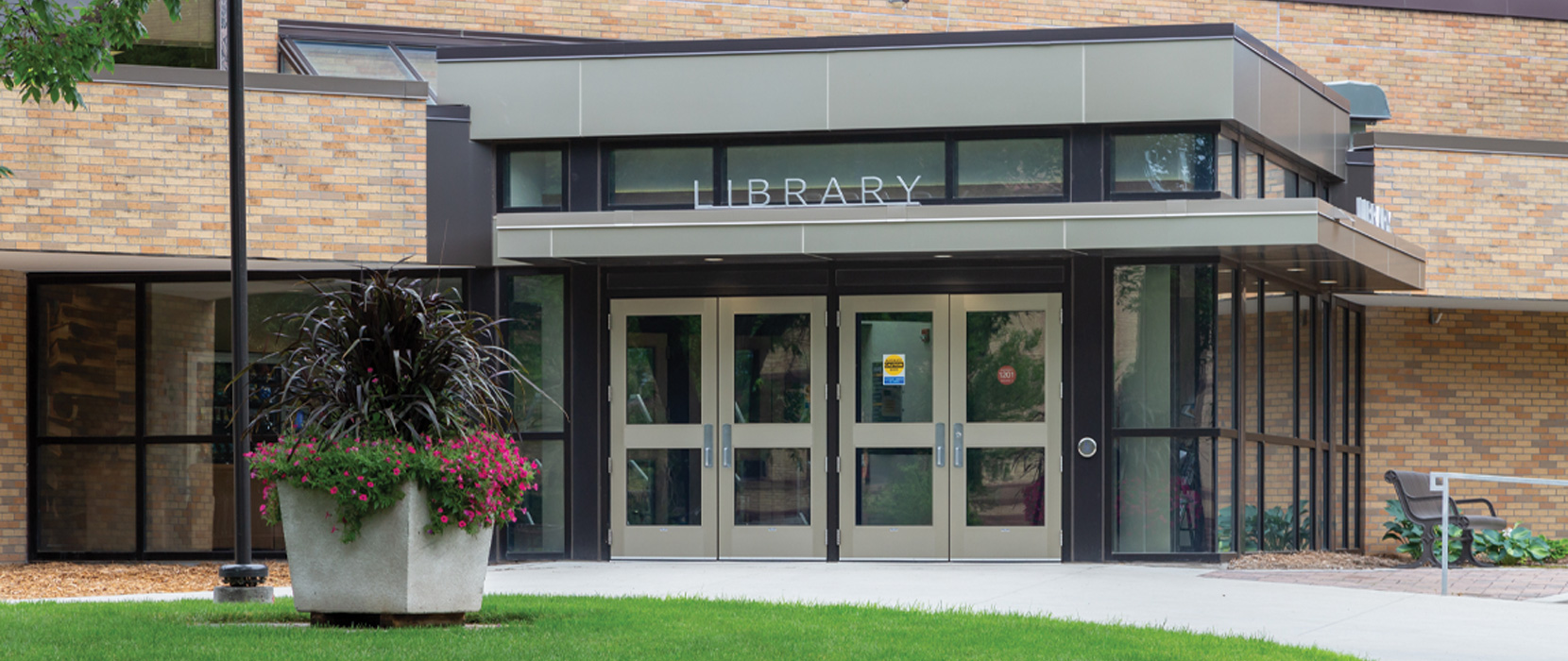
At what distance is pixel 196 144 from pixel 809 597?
691cm

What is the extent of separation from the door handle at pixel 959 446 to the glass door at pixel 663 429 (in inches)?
85.0

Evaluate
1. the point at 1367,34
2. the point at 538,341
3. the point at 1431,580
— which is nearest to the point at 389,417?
the point at 538,341

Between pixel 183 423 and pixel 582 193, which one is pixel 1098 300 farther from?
pixel 183 423

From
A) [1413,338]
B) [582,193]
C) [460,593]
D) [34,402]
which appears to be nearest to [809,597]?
[460,593]

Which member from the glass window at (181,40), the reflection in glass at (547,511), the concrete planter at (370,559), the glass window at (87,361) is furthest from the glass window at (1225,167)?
the glass window at (87,361)

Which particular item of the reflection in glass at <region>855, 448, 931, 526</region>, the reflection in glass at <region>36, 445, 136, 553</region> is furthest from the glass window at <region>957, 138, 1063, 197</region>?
the reflection in glass at <region>36, 445, 136, 553</region>

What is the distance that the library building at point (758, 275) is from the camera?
13.3m

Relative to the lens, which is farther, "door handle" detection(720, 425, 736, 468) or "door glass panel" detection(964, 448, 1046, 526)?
"door handle" detection(720, 425, 736, 468)

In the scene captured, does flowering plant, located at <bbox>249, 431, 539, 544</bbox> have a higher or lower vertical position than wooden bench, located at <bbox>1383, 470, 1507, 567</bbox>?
higher

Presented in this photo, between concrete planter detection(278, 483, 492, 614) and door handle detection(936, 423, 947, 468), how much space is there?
20.2ft

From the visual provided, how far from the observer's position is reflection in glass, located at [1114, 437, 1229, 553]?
13.6 metres

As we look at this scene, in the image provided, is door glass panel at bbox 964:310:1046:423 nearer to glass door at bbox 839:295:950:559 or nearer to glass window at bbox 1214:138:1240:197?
glass door at bbox 839:295:950:559

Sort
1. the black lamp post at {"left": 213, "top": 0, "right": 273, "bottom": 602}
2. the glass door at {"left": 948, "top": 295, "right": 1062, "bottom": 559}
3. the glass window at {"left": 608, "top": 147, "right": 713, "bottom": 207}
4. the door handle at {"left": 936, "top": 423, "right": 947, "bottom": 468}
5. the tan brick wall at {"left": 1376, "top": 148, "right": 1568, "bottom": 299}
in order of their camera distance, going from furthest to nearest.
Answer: the tan brick wall at {"left": 1376, "top": 148, "right": 1568, "bottom": 299}
the glass window at {"left": 608, "top": 147, "right": 713, "bottom": 207}
the door handle at {"left": 936, "top": 423, "right": 947, "bottom": 468}
the glass door at {"left": 948, "top": 295, "right": 1062, "bottom": 559}
the black lamp post at {"left": 213, "top": 0, "right": 273, "bottom": 602}

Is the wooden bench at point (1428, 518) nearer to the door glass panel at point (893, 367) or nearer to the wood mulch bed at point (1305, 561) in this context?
the wood mulch bed at point (1305, 561)
